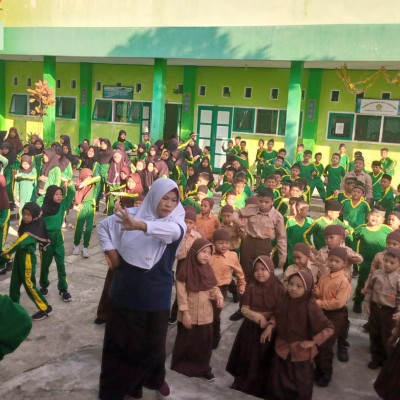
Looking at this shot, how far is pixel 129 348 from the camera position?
338 centimetres

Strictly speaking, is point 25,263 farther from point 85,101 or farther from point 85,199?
point 85,101

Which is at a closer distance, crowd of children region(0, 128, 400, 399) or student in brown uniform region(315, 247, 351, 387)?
crowd of children region(0, 128, 400, 399)

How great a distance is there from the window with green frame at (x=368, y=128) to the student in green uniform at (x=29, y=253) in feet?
37.9

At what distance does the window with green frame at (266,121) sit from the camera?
1583 cm

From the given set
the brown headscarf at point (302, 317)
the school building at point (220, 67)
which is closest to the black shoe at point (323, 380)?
the brown headscarf at point (302, 317)

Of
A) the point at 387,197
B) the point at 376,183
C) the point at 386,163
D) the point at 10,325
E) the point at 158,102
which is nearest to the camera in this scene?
the point at 10,325

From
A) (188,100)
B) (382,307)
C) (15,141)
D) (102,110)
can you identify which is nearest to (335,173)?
(382,307)

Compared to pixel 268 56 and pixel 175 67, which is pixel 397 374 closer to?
pixel 268 56

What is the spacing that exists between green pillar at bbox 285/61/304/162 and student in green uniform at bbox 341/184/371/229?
230 inches

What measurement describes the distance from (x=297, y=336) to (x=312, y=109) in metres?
12.1

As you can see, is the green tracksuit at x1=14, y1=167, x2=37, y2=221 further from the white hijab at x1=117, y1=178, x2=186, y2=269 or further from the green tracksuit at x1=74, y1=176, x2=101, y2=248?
the white hijab at x1=117, y1=178, x2=186, y2=269

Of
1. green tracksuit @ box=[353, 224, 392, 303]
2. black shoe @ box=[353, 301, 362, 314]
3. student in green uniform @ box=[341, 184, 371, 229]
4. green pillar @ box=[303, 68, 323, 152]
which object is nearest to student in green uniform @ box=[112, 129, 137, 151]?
green pillar @ box=[303, 68, 323, 152]

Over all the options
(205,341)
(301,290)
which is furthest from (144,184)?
(301,290)

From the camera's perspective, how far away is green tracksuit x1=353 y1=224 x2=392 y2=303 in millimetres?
6164
